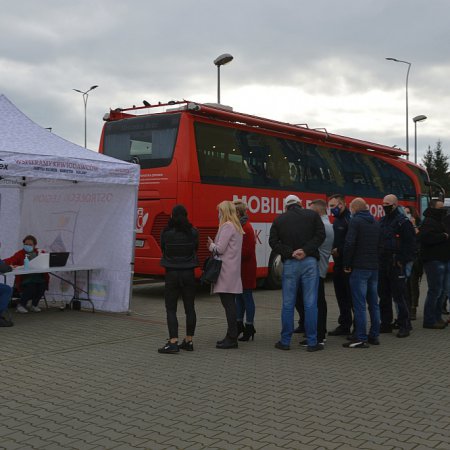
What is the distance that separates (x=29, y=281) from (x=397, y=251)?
5.44m

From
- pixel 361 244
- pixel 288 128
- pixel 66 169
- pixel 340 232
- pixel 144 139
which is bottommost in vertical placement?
pixel 361 244

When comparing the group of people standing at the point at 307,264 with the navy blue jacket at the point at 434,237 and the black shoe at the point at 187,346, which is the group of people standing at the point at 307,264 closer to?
the black shoe at the point at 187,346

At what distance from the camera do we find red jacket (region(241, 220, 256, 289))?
761 centimetres

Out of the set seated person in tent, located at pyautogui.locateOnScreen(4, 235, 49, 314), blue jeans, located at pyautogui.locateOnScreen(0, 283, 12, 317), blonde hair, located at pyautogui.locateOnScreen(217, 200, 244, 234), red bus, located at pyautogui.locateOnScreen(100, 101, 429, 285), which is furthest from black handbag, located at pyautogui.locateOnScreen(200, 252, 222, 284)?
red bus, located at pyautogui.locateOnScreen(100, 101, 429, 285)

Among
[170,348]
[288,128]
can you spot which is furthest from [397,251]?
[288,128]

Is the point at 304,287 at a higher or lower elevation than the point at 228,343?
higher

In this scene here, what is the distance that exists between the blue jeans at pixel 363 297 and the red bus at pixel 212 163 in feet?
15.4

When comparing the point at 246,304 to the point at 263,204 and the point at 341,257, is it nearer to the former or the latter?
the point at 341,257

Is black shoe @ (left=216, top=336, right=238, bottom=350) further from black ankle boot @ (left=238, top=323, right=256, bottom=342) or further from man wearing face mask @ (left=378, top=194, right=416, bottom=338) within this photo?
man wearing face mask @ (left=378, top=194, right=416, bottom=338)

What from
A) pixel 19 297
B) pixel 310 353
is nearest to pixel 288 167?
pixel 19 297

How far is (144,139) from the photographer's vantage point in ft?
40.8

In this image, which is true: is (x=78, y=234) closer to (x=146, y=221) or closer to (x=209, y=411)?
(x=146, y=221)

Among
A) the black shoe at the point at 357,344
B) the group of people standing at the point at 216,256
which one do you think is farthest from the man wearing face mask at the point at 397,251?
the group of people standing at the point at 216,256

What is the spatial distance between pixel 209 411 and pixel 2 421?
1.51 m
